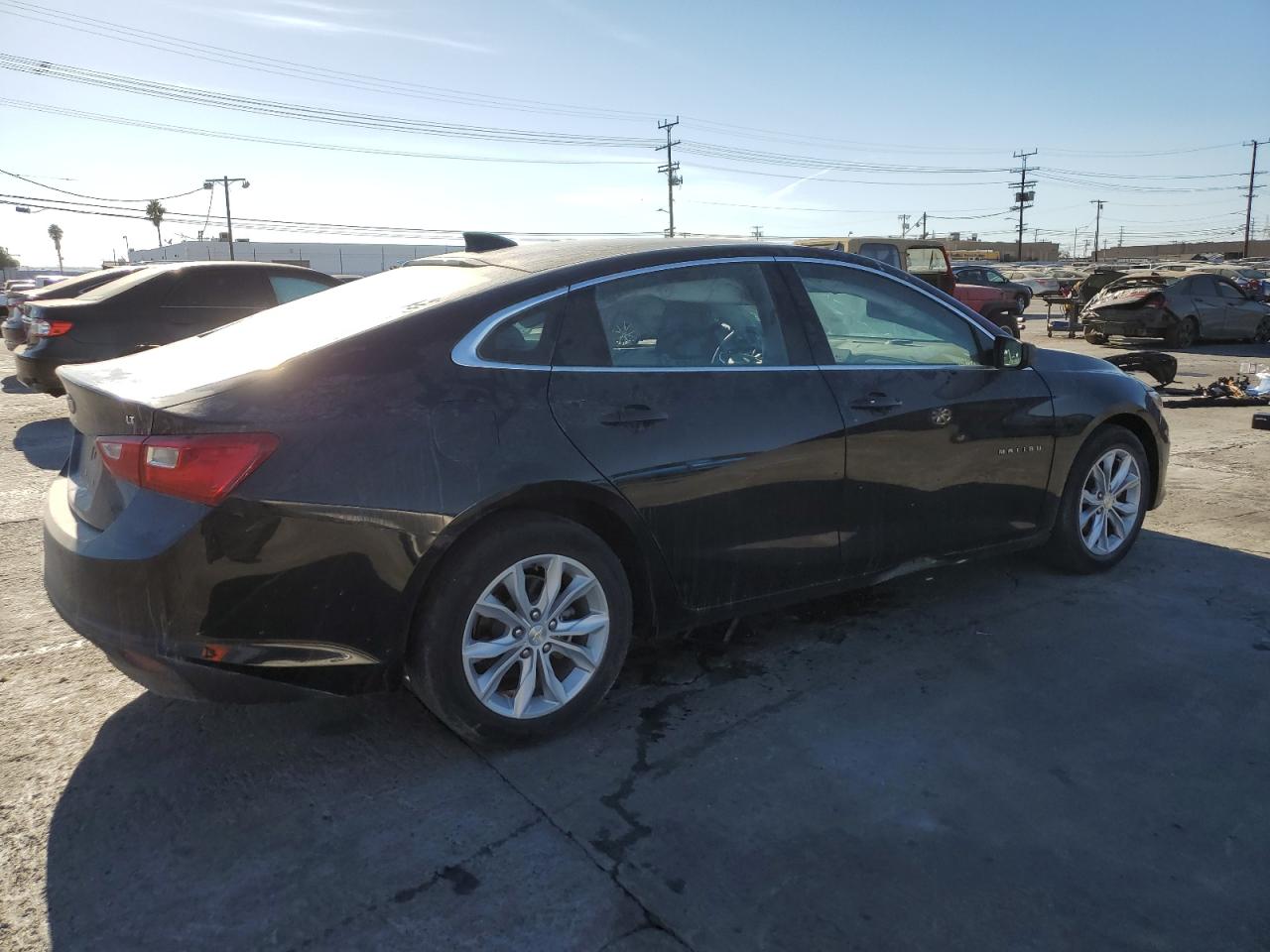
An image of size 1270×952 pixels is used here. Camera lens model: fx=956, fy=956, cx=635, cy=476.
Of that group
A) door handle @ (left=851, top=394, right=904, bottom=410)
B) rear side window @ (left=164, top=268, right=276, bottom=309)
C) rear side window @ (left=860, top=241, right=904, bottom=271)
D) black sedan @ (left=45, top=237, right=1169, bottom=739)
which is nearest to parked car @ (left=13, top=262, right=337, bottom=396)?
rear side window @ (left=164, top=268, right=276, bottom=309)

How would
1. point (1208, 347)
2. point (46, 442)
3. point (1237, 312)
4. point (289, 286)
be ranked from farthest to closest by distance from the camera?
point (1208, 347), point (1237, 312), point (289, 286), point (46, 442)

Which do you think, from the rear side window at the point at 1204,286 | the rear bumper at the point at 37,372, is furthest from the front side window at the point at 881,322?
the rear side window at the point at 1204,286

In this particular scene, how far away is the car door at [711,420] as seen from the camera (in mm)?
3127

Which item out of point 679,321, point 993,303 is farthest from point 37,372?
Answer: point 993,303

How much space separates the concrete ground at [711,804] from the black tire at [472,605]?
0.11 meters

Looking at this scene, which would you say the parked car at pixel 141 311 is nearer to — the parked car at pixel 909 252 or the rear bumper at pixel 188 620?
the rear bumper at pixel 188 620

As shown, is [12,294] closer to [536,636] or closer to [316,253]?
[536,636]

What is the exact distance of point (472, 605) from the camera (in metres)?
2.85

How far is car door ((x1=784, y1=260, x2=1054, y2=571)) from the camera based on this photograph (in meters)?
3.71

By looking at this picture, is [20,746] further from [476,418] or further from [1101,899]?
[1101,899]

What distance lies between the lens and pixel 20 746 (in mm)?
3059

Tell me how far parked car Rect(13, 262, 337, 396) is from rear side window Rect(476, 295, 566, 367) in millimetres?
6879

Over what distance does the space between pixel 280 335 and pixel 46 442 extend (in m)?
6.31

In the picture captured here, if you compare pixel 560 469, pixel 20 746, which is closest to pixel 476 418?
pixel 560 469
